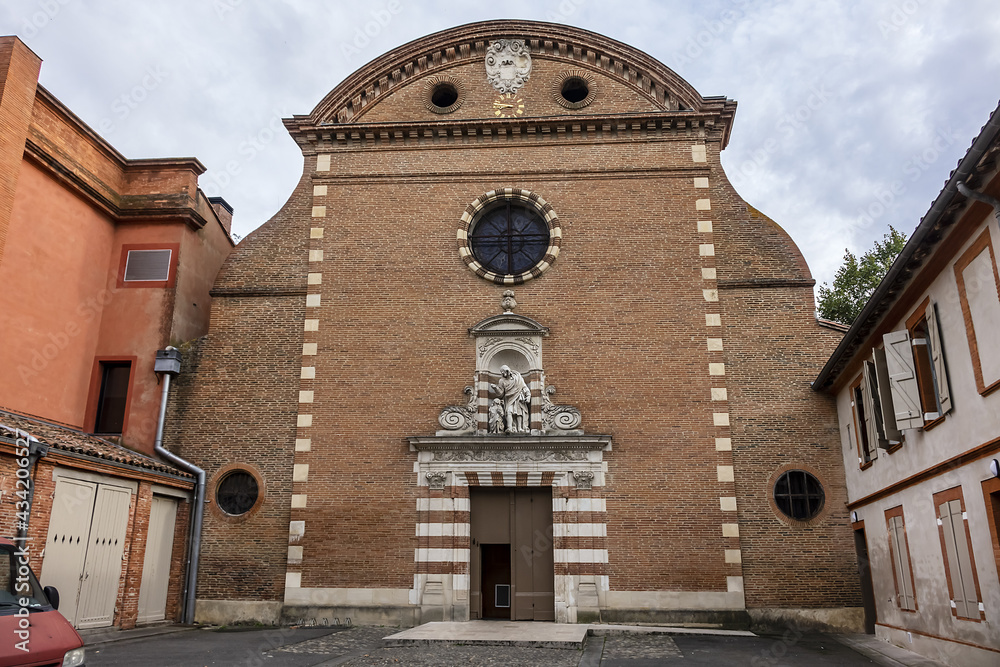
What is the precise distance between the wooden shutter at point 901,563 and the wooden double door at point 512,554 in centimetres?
601

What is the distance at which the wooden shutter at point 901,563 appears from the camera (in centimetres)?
1179

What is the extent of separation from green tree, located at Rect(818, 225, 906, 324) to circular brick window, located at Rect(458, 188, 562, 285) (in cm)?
1487

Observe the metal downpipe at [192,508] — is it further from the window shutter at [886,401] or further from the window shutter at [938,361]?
the window shutter at [938,361]

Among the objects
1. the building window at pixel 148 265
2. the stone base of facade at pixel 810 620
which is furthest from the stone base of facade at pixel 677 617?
the building window at pixel 148 265

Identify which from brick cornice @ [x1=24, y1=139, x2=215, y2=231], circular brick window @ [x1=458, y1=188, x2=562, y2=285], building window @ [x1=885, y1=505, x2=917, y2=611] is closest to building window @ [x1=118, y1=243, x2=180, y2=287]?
brick cornice @ [x1=24, y1=139, x2=215, y2=231]

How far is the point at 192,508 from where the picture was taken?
52.2 feet

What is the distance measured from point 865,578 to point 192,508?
43.6 feet

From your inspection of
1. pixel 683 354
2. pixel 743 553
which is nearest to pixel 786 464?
pixel 743 553

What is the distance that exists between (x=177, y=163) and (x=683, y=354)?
1222 cm

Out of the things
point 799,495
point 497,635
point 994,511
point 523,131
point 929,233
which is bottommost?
point 497,635

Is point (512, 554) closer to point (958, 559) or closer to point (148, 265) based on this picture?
point (958, 559)

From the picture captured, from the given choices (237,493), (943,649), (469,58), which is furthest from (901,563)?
(469,58)

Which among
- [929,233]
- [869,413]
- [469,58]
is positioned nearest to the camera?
[929,233]

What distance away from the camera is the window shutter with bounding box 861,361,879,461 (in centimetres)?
1245
